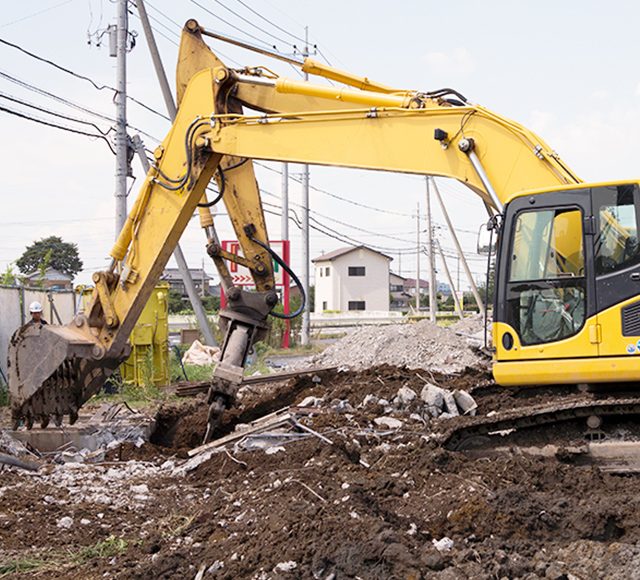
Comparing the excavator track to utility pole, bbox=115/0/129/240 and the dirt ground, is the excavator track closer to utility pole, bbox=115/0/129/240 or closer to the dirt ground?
the dirt ground

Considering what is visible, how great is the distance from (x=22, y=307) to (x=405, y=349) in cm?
850

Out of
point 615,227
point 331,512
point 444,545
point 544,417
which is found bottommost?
point 444,545

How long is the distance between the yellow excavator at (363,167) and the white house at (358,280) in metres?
57.1

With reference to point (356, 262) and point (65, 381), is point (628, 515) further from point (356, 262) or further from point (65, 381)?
point (356, 262)

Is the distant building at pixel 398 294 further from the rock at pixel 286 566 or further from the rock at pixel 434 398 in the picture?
the rock at pixel 286 566

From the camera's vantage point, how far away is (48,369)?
7371 millimetres

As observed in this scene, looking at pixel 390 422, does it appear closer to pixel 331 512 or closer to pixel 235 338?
pixel 235 338

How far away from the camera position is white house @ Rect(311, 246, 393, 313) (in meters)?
65.4

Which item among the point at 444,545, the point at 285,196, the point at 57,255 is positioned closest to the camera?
the point at 444,545

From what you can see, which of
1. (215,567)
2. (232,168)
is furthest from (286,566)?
(232,168)

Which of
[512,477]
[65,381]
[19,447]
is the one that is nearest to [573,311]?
[512,477]

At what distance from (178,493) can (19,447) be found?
2.45 metres

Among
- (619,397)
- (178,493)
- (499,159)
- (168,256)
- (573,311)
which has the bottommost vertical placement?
(178,493)

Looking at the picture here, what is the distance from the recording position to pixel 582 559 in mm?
3885
